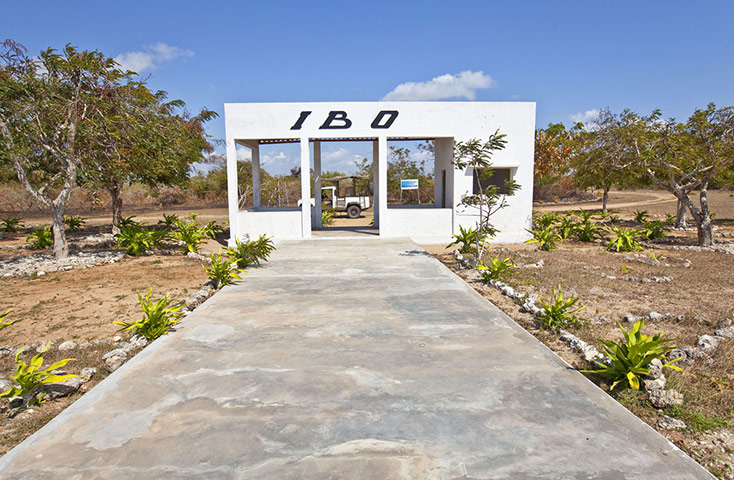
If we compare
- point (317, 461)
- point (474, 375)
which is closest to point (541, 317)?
point (474, 375)

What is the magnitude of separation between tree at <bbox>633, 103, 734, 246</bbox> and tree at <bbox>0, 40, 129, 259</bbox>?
14.3m

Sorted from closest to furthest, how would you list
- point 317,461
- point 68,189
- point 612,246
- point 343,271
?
1. point 317,461
2. point 343,271
3. point 68,189
4. point 612,246

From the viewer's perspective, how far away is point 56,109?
1037 cm

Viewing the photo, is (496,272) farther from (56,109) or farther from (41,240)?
(41,240)

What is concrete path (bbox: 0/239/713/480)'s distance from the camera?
9.00ft

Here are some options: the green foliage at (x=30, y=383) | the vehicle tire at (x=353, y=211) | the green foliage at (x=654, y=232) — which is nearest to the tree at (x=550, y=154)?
the vehicle tire at (x=353, y=211)

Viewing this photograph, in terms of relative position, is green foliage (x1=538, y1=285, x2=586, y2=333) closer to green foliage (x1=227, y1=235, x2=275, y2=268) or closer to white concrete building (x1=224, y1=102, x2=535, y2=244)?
green foliage (x1=227, y1=235, x2=275, y2=268)

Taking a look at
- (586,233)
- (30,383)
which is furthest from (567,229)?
(30,383)

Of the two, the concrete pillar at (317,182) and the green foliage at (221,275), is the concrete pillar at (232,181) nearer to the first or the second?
the concrete pillar at (317,182)

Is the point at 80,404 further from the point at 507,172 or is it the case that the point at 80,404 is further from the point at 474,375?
the point at 507,172

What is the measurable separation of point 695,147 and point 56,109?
16312 millimetres

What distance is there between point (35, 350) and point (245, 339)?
2.51 m

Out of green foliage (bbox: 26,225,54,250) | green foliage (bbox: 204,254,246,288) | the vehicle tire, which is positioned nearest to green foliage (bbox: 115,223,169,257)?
green foliage (bbox: 26,225,54,250)

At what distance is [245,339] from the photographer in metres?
5.00
